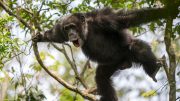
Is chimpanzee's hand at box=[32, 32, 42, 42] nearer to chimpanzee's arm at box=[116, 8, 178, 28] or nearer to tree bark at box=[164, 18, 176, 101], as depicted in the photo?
chimpanzee's arm at box=[116, 8, 178, 28]

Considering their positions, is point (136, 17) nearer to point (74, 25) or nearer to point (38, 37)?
point (74, 25)

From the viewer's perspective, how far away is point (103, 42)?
7090mm

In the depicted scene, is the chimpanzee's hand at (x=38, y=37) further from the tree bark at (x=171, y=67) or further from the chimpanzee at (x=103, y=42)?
the tree bark at (x=171, y=67)

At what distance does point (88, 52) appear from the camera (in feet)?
23.6

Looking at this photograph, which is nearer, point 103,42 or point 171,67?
point 171,67

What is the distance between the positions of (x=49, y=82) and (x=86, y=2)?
430 inches

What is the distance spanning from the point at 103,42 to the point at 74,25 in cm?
65

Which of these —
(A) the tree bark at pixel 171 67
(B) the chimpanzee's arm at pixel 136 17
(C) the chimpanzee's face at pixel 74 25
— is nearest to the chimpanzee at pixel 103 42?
(C) the chimpanzee's face at pixel 74 25

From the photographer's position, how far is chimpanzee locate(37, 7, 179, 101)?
23.1ft

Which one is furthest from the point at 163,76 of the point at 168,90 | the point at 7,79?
the point at 7,79

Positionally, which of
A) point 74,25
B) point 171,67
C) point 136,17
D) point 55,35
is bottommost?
point 171,67

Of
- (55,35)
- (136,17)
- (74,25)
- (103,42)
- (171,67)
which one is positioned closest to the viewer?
(171,67)

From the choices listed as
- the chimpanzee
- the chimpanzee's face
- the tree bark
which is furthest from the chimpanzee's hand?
the tree bark

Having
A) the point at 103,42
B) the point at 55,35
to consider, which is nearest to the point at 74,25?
the point at 55,35
